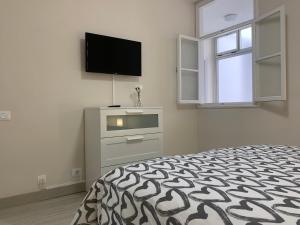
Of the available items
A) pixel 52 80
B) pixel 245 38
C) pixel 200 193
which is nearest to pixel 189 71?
pixel 245 38

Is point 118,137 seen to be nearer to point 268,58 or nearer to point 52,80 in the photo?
point 52,80

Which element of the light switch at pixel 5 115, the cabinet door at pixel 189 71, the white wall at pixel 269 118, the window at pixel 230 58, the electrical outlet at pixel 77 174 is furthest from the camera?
the cabinet door at pixel 189 71

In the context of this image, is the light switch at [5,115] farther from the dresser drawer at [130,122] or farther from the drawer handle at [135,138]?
the drawer handle at [135,138]

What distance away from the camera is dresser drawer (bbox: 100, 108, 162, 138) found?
9.04 ft

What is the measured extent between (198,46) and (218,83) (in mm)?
799

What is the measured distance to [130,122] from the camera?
9.78 feet

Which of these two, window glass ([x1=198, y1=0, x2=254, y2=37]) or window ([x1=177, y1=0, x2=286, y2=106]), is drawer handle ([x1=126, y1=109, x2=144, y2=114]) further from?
window glass ([x1=198, y1=0, x2=254, y2=37])

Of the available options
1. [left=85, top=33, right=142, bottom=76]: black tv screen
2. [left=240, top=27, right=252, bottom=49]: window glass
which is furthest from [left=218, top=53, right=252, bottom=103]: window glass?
[left=85, top=33, right=142, bottom=76]: black tv screen

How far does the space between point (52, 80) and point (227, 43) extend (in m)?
2.89

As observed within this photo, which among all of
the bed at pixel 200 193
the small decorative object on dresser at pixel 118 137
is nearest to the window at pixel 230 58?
the small decorative object on dresser at pixel 118 137

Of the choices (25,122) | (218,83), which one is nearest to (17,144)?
(25,122)

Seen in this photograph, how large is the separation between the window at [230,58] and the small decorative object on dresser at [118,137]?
2.86 feet

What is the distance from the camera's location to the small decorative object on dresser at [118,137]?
108 inches

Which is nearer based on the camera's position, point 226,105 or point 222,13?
point 226,105
